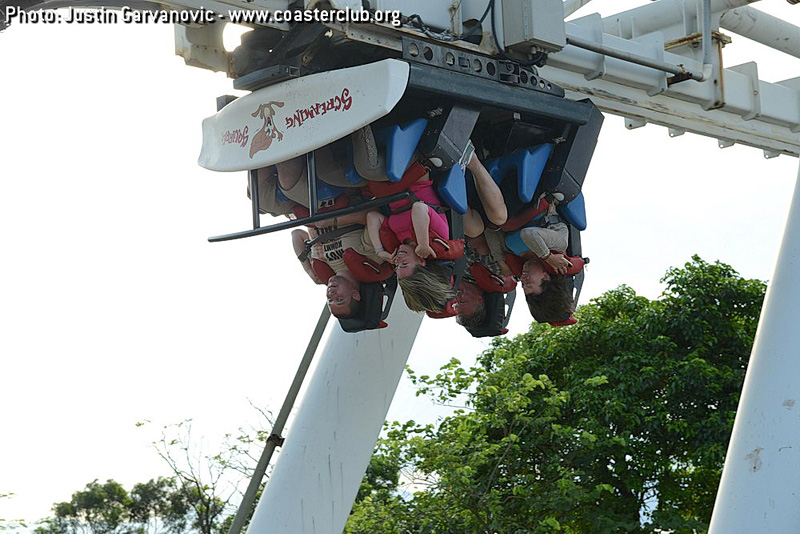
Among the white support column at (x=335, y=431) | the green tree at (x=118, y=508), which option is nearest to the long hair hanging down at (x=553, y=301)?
the white support column at (x=335, y=431)

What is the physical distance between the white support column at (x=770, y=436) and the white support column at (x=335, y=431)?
1.84m

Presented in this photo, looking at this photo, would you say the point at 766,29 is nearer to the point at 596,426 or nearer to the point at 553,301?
the point at 553,301

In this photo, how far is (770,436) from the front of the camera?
5094mm

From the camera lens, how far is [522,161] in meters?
4.34

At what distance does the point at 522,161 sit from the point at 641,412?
7.91 metres

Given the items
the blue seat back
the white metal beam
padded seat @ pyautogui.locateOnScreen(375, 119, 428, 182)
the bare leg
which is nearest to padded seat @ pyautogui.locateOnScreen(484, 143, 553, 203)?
the bare leg

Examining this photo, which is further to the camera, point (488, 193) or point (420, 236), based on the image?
point (488, 193)

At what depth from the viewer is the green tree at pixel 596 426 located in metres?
10.4

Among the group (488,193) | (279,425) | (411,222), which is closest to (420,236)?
(411,222)

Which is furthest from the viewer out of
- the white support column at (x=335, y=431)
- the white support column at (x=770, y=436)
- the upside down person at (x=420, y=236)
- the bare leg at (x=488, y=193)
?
the white support column at (x=335, y=431)

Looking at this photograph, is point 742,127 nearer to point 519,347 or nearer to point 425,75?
point 425,75

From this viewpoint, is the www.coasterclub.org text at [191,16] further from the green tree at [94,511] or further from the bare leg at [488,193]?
the green tree at [94,511]

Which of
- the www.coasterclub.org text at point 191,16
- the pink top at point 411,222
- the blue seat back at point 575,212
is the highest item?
the blue seat back at point 575,212

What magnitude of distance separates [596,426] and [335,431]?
20.5 ft
